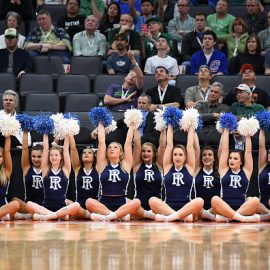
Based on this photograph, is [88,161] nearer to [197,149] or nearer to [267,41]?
[197,149]

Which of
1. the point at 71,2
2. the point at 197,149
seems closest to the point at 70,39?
the point at 71,2

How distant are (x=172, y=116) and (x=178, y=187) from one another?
2.77 ft

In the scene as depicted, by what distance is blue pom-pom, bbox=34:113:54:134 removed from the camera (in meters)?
12.1

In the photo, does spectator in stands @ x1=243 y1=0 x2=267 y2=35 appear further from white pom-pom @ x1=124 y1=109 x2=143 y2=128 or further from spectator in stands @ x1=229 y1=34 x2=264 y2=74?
white pom-pom @ x1=124 y1=109 x2=143 y2=128

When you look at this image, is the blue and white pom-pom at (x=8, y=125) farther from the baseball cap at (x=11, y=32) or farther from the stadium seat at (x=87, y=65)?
the stadium seat at (x=87, y=65)

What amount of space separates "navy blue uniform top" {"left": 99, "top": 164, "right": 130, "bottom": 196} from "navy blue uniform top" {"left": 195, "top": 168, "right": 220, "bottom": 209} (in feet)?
2.79

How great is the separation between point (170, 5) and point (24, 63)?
114 inches

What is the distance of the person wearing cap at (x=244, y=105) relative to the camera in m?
13.0

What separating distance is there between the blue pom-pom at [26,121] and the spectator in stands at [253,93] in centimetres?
278

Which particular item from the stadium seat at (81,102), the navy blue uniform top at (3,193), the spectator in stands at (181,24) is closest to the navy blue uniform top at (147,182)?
the navy blue uniform top at (3,193)

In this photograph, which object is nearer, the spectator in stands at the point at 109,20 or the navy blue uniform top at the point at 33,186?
the navy blue uniform top at the point at 33,186

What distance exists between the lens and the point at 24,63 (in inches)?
570

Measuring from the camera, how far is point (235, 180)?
1212 cm

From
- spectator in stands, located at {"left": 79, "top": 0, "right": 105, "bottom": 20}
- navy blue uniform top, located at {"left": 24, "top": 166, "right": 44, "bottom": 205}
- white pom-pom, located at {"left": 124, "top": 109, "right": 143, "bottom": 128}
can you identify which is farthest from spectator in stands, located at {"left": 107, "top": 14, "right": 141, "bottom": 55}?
navy blue uniform top, located at {"left": 24, "top": 166, "right": 44, "bottom": 205}
